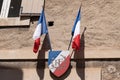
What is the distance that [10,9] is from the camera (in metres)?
7.06

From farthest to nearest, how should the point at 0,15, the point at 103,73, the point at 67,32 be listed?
the point at 0,15
the point at 67,32
the point at 103,73

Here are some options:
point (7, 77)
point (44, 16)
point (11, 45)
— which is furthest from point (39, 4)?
point (7, 77)

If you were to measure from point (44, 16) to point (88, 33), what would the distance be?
0.70 meters

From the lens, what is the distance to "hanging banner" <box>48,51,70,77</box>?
20.4ft

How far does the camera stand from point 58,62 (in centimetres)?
628

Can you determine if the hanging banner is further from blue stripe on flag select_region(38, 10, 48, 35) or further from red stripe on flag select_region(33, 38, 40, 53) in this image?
blue stripe on flag select_region(38, 10, 48, 35)

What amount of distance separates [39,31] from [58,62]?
0.53 meters

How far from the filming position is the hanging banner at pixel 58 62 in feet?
20.4

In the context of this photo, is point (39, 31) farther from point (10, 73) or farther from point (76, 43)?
point (10, 73)

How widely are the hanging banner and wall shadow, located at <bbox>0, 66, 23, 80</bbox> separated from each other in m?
0.46

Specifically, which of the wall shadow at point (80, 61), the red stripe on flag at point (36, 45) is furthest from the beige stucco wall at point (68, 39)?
the red stripe on flag at point (36, 45)

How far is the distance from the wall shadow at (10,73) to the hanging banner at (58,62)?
1.51 ft

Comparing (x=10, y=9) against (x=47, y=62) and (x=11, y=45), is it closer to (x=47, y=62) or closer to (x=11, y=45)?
(x=11, y=45)

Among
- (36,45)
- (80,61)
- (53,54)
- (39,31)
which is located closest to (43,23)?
(39,31)
